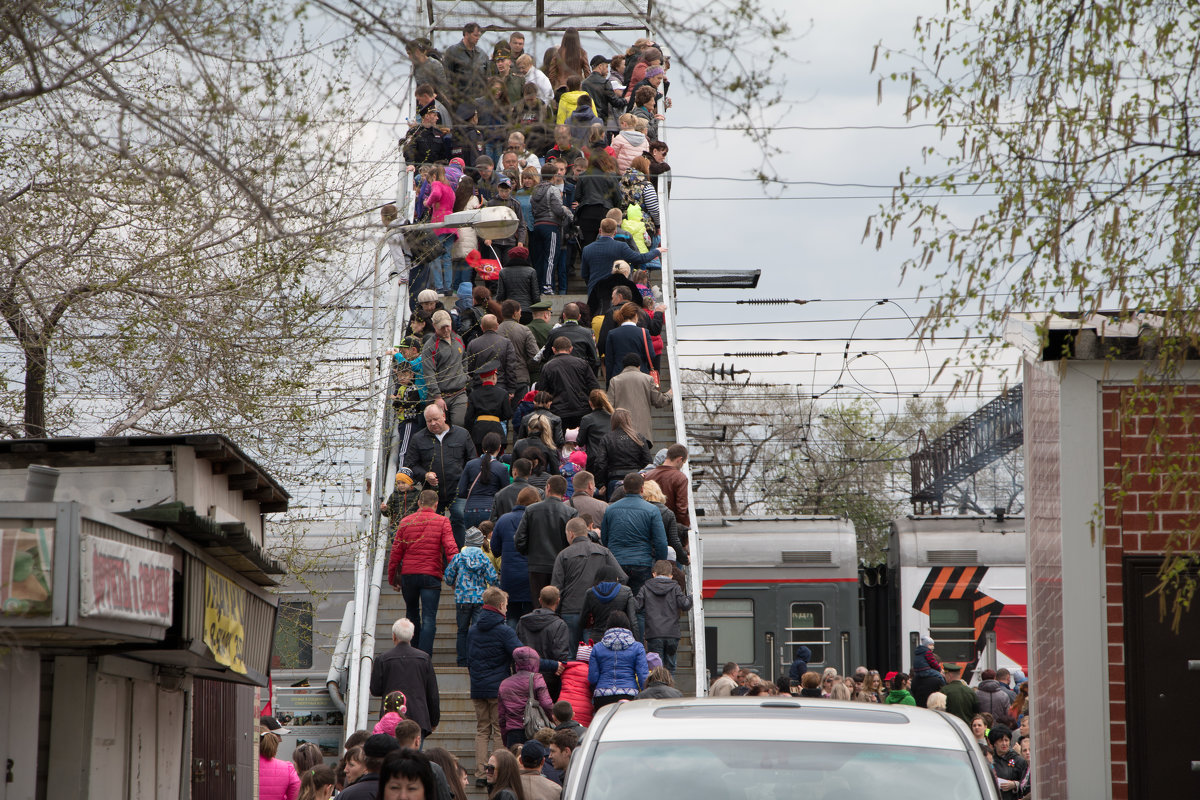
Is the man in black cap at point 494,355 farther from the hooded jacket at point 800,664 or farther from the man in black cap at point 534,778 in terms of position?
the hooded jacket at point 800,664

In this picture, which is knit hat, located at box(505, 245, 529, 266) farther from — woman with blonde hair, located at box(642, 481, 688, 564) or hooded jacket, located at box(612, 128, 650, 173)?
woman with blonde hair, located at box(642, 481, 688, 564)

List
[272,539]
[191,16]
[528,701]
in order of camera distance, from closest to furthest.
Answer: [191,16] → [528,701] → [272,539]

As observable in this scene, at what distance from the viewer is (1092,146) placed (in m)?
6.76

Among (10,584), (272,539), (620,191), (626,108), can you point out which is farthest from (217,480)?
(626,108)

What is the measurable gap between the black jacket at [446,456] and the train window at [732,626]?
9.40m

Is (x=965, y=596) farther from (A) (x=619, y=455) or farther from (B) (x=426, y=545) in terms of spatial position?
(B) (x=426, y=545)

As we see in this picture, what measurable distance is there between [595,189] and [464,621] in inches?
345

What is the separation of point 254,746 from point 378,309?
247 inches

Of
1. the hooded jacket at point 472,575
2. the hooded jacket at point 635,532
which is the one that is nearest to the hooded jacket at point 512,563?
the hooded jacket at point 472,575

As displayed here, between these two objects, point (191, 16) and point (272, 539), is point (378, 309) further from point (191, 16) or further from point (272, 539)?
point (191, 16)

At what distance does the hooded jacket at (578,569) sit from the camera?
12391mm

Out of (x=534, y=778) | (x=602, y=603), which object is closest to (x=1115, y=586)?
(x=534, y=778)

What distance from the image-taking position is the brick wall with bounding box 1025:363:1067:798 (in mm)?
9516

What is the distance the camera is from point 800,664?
71.1ft
